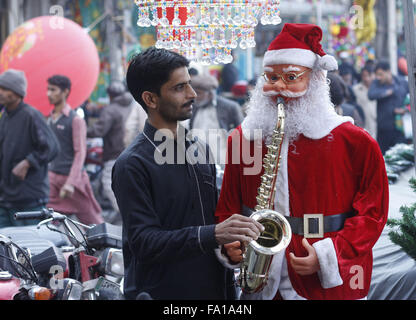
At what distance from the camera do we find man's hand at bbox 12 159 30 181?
669cm

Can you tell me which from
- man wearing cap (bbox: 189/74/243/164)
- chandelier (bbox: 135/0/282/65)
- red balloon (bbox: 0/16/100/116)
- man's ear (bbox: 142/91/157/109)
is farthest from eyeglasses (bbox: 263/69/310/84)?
red balloon (bbox: 0/16/100/116)

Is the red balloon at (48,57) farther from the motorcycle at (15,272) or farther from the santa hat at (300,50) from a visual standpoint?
the santa hat at (300,50)

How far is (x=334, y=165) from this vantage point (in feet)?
10.8

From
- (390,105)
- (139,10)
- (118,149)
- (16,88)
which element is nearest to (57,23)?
(118,149)

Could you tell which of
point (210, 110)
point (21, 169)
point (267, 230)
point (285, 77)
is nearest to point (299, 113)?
point (285, 77)

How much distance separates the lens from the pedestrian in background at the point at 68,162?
7.83 m

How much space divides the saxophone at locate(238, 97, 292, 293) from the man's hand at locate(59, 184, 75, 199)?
15.4 ft

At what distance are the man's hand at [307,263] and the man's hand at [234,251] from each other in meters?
Result: 0.23

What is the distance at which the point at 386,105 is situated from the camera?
1077cm

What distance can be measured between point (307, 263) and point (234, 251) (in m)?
0.33

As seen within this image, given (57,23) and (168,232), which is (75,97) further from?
(168,232)

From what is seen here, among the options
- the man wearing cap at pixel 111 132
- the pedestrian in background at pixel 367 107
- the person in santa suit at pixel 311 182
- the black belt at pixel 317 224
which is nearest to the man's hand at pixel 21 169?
the man wearing cap at pixel 111 132

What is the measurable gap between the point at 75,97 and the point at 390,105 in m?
4.64
